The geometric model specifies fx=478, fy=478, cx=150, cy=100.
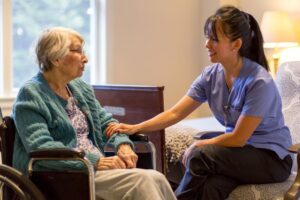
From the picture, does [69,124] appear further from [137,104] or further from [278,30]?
[278,30]

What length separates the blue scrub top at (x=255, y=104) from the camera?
75.2 inches

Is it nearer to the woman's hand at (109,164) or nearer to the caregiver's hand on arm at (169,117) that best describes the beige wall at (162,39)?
the caregiver's hand on arm at (169,117)

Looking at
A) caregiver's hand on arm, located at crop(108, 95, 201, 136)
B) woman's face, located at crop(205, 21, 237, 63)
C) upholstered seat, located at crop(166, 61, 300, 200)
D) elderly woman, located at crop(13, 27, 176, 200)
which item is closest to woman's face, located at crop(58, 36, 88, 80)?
elderly woman, located at crop(13, 27, 176, 200)

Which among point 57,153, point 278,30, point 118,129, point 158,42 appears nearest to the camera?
point 57,153

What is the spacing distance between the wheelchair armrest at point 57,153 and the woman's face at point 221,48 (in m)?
0.75

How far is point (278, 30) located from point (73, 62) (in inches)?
82.7

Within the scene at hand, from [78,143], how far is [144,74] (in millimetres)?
2174

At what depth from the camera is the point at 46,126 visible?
5.88ft

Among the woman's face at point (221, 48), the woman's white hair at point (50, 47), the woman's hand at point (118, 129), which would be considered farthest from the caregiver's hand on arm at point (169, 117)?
the woman's white hair at point (50, 47)

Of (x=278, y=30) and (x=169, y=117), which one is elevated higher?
(x=278, y=30)

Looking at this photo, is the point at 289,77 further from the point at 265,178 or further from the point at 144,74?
the point at 144,74

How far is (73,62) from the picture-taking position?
76.8 inches

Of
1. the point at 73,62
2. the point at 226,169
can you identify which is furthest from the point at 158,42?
the point at 226,169

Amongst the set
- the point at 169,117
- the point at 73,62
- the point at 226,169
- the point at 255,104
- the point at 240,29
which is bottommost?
the point at 226,169
